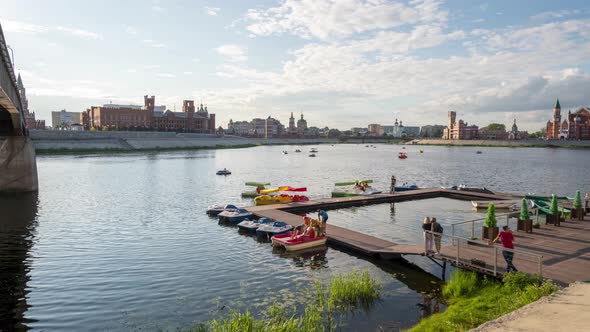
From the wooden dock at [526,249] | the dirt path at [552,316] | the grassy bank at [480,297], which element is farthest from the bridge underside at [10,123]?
the dirt path at [552,316]

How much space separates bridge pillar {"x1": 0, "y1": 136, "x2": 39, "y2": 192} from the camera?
4406cm

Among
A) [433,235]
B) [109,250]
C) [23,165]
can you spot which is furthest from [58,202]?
[433,235]

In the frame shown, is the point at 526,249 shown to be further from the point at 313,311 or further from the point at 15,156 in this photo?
the point at 15,156

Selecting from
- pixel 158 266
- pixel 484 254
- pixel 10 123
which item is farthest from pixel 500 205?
pixel 10 123

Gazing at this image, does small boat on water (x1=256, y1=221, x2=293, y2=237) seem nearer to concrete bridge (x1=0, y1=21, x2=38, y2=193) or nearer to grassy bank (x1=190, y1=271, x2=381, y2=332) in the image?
grassy bank (x1=190, y1=271, x2=381, y2=332)

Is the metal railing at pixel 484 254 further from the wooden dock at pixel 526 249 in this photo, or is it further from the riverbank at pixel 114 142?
the riverbank at pixel 114 142

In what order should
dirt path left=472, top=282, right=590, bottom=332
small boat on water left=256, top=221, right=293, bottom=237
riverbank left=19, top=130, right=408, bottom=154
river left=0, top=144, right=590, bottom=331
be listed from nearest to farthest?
dirt path left=472, top=282, right=590, bottom=332 → river left=0, top=144, right=590, bottom=331 → small boat on water left=256, top=221, right=293, bottom=237 → riverbank left=19, top=130, right=408, bottom=154

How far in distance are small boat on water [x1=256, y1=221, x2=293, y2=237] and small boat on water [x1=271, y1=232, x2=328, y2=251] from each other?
66.1 inches

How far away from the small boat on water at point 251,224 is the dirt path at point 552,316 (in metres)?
18.0

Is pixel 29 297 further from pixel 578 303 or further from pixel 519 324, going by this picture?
pixel 578 303

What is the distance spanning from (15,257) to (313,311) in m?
17.5

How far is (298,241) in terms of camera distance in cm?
2317

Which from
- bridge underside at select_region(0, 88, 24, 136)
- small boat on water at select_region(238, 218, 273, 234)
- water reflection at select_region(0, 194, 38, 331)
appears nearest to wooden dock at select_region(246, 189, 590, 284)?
small boat on water at select_region(238, 218, 273, 234)

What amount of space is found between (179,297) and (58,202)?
29.7 meters
